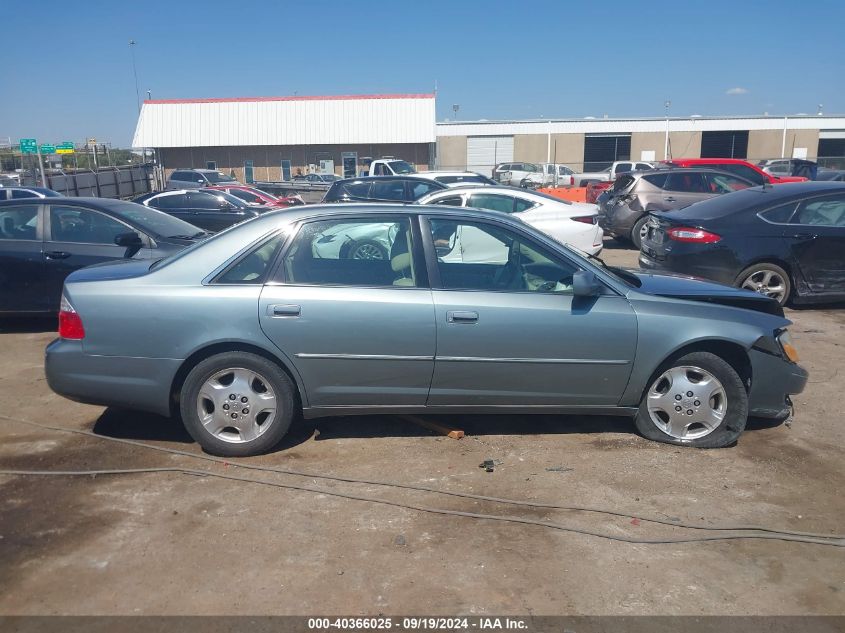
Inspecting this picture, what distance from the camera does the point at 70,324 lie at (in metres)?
4.74

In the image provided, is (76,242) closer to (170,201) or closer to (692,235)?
(692,235)

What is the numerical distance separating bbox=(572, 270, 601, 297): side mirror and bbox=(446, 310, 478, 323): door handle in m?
0.67

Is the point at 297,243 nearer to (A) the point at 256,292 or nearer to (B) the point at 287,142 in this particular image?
(A) the point at 256,292

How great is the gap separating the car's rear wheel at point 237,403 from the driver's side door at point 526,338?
39.5 inches

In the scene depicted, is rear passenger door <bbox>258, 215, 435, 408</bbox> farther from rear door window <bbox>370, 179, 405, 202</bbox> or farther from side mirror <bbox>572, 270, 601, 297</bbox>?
rear door window <bbox>370, 179, 405, 202</bbox>

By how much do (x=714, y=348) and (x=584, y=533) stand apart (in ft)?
6.02

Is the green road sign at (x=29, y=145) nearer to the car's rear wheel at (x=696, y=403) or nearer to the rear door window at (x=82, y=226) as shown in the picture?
the rear door window at (x=82, y=226)

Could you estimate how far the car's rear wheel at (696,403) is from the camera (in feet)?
16.0

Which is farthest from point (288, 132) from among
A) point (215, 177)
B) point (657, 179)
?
point (657, 179)

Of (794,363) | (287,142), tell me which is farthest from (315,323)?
(287,142)

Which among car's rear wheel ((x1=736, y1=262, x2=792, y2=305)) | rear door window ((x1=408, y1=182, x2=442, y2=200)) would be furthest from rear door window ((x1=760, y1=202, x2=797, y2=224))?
rear door window ((x1=408, y1=182, x2=442, y2=200))

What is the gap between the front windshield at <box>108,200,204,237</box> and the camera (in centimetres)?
809

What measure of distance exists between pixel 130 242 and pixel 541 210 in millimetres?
6487

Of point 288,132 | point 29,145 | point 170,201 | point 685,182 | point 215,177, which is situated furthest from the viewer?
point 288,132
